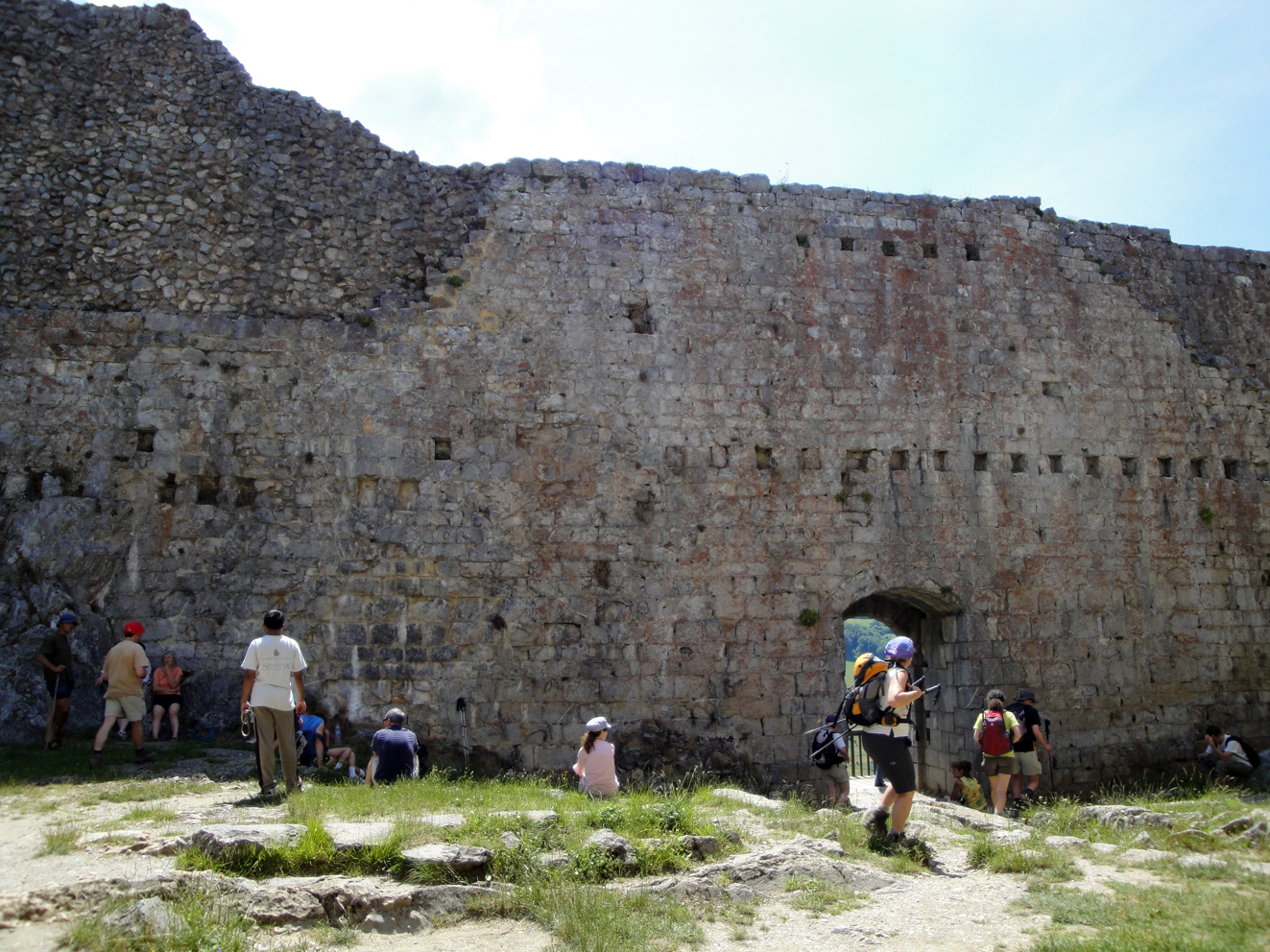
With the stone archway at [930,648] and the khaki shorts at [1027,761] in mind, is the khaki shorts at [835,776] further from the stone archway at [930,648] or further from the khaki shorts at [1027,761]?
the khaki shorts at [1027,761]

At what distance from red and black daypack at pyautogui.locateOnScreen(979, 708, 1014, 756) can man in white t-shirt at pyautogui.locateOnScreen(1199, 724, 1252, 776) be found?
408 centimetres

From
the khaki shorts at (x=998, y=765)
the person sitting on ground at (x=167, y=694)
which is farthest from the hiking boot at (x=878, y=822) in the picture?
the person sitting on ground at (x=167, y=694)

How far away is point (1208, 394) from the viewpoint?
14.1 metres

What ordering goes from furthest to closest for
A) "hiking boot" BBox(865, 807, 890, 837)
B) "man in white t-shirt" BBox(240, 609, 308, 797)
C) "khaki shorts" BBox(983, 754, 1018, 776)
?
"khaki shorts" BBox(983, 754, 1018, 776), "man in white t-shirt" BBox(240, 609, 308, 797), "hiking boot" BBox(865, 807, 890, 837)

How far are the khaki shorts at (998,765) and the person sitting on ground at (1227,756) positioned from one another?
384cm

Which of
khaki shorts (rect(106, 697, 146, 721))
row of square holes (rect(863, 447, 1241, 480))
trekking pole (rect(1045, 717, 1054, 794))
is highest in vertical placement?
row of square holes (rect(863, 447, 1241, 480))

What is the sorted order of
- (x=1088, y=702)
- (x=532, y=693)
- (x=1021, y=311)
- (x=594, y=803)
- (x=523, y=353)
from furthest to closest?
(x=1021, y=311) → (x=1088, y=702) → (x=523, y=353) → (x=532, y=693) → (x=594, y=803)

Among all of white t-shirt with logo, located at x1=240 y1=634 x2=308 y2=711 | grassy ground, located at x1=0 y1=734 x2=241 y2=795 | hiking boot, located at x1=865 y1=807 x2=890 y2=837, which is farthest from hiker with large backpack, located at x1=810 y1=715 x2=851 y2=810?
grassy ground, located at x1=0 y1=734 x2=241 y2=795

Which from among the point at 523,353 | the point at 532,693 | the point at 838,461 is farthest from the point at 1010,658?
the point at 523,353

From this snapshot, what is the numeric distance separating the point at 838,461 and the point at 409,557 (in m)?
5.85

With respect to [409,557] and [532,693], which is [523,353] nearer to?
[409,557]

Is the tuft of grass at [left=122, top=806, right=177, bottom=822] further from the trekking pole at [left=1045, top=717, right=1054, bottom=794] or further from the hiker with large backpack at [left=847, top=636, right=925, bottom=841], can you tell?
the trekking pole at [left=1045, top=717, right=1054, bottom=794]

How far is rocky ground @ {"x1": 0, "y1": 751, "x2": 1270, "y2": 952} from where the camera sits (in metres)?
5.02

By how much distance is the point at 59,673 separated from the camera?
359 inches
